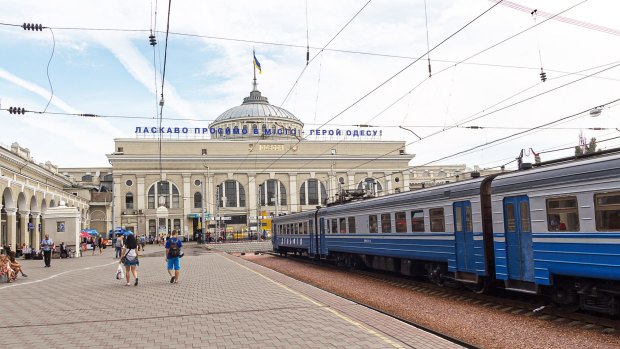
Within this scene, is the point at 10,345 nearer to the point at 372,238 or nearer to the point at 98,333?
the point at 98,333

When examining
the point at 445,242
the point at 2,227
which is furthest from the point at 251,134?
the point at 445,242

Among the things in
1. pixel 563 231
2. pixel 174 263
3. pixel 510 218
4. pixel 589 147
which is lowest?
pixel 174 263

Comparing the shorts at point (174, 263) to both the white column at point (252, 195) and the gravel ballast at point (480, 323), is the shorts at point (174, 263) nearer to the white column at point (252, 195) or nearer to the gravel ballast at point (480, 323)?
the gravel ballast at point (480, 323)

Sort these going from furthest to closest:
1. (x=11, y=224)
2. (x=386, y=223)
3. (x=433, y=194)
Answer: (x=11, y=224), (x=386, y=223), (x=433, y=194)

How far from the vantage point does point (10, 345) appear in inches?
351

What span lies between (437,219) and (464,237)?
151 cm

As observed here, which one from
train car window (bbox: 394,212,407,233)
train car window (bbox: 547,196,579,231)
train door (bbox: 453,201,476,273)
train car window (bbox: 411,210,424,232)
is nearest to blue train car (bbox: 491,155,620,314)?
train car window (bbox: 547,196,579,231)

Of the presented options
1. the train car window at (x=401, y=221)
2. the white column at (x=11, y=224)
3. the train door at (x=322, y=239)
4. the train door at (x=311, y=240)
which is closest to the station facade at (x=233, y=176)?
the white column at (x=11, y=224)

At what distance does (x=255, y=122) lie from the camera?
10725 centimetres

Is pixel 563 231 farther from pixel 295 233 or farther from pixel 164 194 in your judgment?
pixel 164 194

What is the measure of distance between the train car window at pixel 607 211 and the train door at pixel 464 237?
422cm

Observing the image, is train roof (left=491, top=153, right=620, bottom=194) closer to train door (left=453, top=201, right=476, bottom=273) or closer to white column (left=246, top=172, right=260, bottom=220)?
train door (left=453, top=201, right=476, bottom=273)

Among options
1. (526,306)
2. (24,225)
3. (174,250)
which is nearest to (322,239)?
(174,250)

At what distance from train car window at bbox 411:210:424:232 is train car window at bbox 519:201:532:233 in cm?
477
